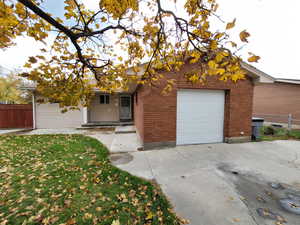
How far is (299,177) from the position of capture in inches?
119

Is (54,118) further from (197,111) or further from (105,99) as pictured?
(197,111)

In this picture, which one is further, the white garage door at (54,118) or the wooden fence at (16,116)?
the white garage door at (54,118)

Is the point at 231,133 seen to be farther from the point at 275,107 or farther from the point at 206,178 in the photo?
the point at 275,107

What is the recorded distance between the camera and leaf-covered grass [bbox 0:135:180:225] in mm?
1931

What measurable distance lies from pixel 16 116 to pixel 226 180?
13.1 m

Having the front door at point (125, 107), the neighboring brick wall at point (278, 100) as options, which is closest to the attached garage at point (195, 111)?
the front door at point (125, 107)

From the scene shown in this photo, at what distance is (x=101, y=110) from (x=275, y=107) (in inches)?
655

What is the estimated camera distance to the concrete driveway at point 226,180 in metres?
2.00

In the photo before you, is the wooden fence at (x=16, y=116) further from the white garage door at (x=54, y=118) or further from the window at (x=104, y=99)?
the window at (x=104, y=99)

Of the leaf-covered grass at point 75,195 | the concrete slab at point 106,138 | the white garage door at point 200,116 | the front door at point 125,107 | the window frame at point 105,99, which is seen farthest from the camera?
the front door at point 125,107

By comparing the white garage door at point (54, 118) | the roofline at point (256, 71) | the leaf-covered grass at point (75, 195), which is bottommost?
the leaf-covered grass at point (75, 195)

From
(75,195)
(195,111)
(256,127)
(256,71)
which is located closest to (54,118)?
(75,195)

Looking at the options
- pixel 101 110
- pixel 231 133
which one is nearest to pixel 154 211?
pixel 231 133

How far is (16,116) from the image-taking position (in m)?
9.15
